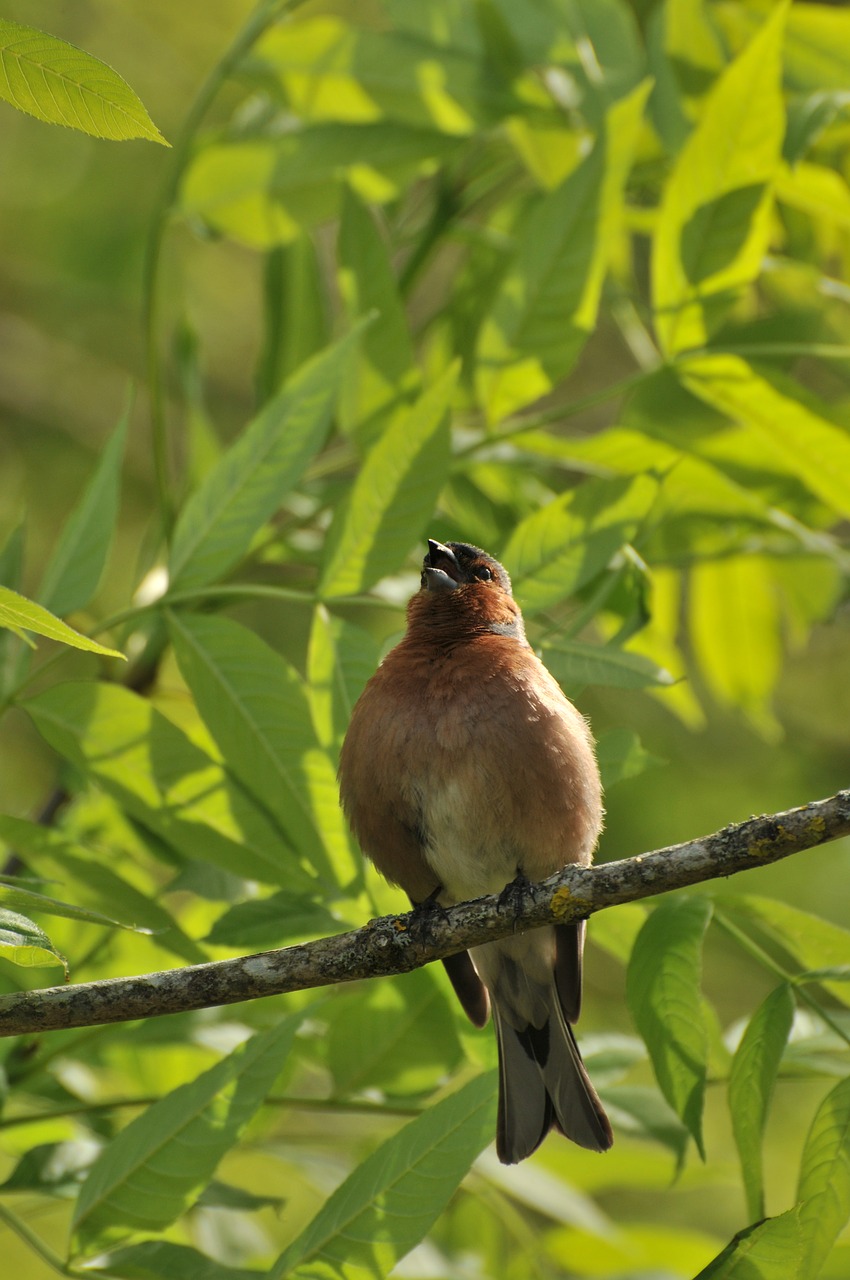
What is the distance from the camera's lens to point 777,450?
430 cm

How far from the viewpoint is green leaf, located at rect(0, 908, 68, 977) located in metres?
2.55

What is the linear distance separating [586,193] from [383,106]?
3.43ft

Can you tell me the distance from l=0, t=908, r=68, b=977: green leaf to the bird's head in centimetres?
234

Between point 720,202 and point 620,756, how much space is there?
1813 mm

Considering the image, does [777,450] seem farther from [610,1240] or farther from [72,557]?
[610,1240]

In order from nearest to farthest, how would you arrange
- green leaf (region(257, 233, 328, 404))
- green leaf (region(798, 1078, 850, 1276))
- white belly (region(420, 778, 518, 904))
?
green leaf (region(798, 1078, 850, 1276)), white belly (region(420, 778, 518, 904)), green leaf (region(257, 233, 328, 404))

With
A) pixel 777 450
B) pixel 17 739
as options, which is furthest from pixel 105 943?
pixel 17 739

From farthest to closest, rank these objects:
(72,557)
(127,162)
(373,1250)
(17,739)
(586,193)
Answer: (127,162) < (17,739) < (586,193) < (72,557) < (373,1250)

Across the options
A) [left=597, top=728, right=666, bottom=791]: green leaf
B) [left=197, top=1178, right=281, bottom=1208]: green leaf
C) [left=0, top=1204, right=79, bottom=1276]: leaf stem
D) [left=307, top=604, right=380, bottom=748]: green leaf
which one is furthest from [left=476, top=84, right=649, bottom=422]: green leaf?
[left=0, top=1204, right=79, bottom=1276]: leaf stem

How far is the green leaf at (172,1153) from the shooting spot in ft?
10.6

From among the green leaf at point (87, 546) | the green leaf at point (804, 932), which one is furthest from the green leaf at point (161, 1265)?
the green leaf at point (87, 546)

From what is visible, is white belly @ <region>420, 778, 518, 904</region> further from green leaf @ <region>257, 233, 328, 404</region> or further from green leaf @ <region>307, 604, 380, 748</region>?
green leaf @ <region>257, 233, 328, 404</region>

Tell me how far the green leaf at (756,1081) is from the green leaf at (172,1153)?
1095 millimetres

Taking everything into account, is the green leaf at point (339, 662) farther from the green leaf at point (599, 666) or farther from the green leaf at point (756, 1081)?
the green leaf at point (756, 1081)
